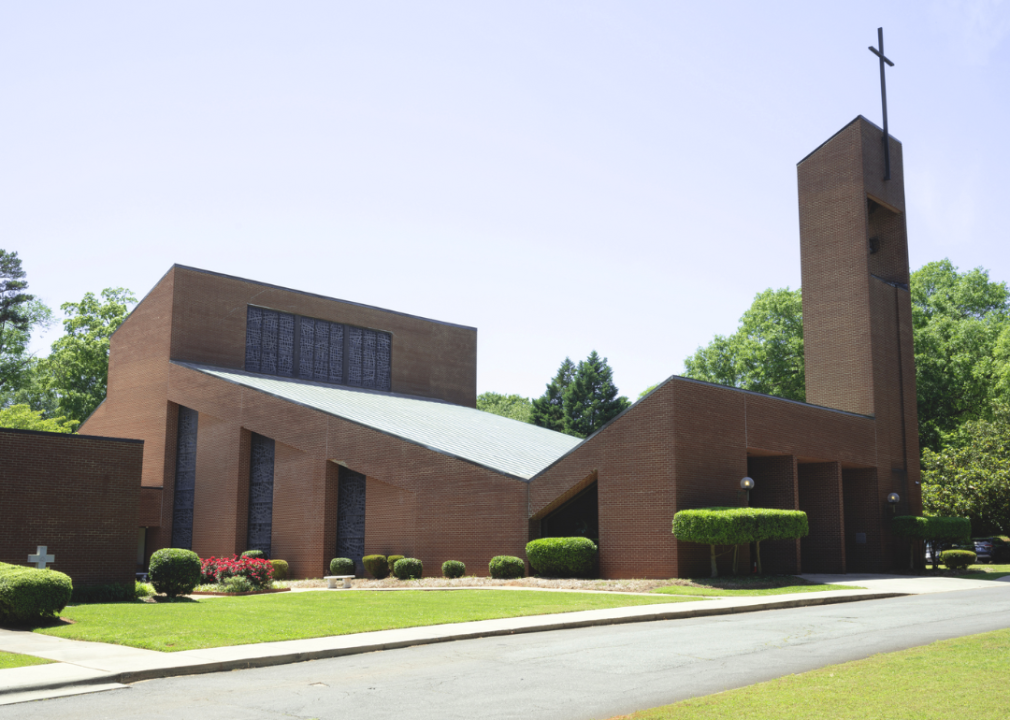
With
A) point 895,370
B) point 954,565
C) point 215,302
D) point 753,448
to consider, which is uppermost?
point 215,302

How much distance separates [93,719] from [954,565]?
114 ft

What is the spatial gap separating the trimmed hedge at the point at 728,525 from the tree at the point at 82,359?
48.3m

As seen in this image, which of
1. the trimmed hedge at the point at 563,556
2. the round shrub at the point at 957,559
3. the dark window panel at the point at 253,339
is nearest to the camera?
the trimmed hedge at the point at 563,556

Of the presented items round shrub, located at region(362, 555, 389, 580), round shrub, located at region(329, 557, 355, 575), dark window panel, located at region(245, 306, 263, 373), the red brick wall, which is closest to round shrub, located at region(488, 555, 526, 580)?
round shrub, located at region(362, 555, 389, 580)

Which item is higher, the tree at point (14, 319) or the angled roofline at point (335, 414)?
the tree at point (14, 319)

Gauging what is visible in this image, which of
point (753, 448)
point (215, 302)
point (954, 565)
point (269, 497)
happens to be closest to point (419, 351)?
point (215, 302)

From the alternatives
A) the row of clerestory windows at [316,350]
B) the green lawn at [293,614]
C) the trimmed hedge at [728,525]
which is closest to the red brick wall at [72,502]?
the green lawn at [293,614]

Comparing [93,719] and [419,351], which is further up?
[419,351]

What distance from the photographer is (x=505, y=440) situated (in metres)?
37.3

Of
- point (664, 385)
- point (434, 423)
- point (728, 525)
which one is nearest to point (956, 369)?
point (434, 423)

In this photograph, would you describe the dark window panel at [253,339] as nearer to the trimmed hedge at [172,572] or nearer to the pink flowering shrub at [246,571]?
the pink flowering shrub at [246,571]

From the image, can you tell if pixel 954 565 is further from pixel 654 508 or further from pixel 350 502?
pixel 350 502

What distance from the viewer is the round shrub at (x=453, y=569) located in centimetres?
2912

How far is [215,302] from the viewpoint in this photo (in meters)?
41.9
